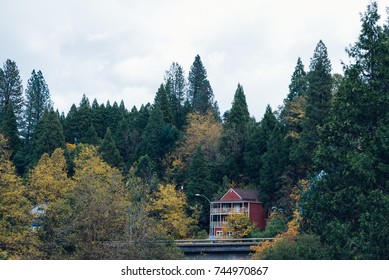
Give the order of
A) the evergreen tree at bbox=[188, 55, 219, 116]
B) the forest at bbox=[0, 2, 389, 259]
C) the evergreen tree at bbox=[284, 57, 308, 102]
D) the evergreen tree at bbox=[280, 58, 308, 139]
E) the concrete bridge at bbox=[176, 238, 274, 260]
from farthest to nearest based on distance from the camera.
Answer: the evergreen tree at bbox=[188, 55, 219, 116], the evergreen tree at bbox=[284, 57, 308, 102], the evergreen tree at bbox=[280, 58, 308, 139], the concrete bridge at bbox=[176, 238, 274, 260], the forest at bbox=[0, 2, 389, 259]

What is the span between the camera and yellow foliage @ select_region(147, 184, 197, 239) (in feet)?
214

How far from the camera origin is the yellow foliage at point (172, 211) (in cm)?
6531

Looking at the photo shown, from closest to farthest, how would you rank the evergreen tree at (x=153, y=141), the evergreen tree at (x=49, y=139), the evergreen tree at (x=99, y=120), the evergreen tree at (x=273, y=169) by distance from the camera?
the evergreen tree at (x=273, y=169)
the evergreen tree at (x=49, y=139)
the evergreen tree at (x=153, y=141)
the evergreen tree at (x=99, y=120)

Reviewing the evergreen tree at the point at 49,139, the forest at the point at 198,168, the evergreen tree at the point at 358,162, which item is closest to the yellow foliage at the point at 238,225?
the forest at the point at 198,168

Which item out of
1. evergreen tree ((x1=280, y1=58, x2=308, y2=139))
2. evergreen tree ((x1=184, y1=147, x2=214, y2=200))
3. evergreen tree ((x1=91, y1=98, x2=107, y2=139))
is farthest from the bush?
evergreen tree ((x1=91, y1=98, x2=107, y2=139))

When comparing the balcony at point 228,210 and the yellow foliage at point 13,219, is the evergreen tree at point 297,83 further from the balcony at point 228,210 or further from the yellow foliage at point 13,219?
the yellow foliage at point 13,219

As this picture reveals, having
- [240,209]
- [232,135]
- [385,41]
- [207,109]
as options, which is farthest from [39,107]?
[385,41]

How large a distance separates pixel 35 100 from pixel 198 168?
47675mm

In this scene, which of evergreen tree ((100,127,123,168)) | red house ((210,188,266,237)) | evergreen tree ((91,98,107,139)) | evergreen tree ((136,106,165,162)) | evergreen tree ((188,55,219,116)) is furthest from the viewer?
evergreen tree ((91,98,107,139))

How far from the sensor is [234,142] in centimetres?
8006

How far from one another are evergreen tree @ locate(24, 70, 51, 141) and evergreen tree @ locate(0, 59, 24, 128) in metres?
1.45

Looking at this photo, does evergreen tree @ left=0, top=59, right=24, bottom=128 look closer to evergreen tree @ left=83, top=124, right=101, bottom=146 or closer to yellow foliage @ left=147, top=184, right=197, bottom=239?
evergreen tree @ left=83, top=124, right=101, bottom=146

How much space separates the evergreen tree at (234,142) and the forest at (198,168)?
13 centimetres
